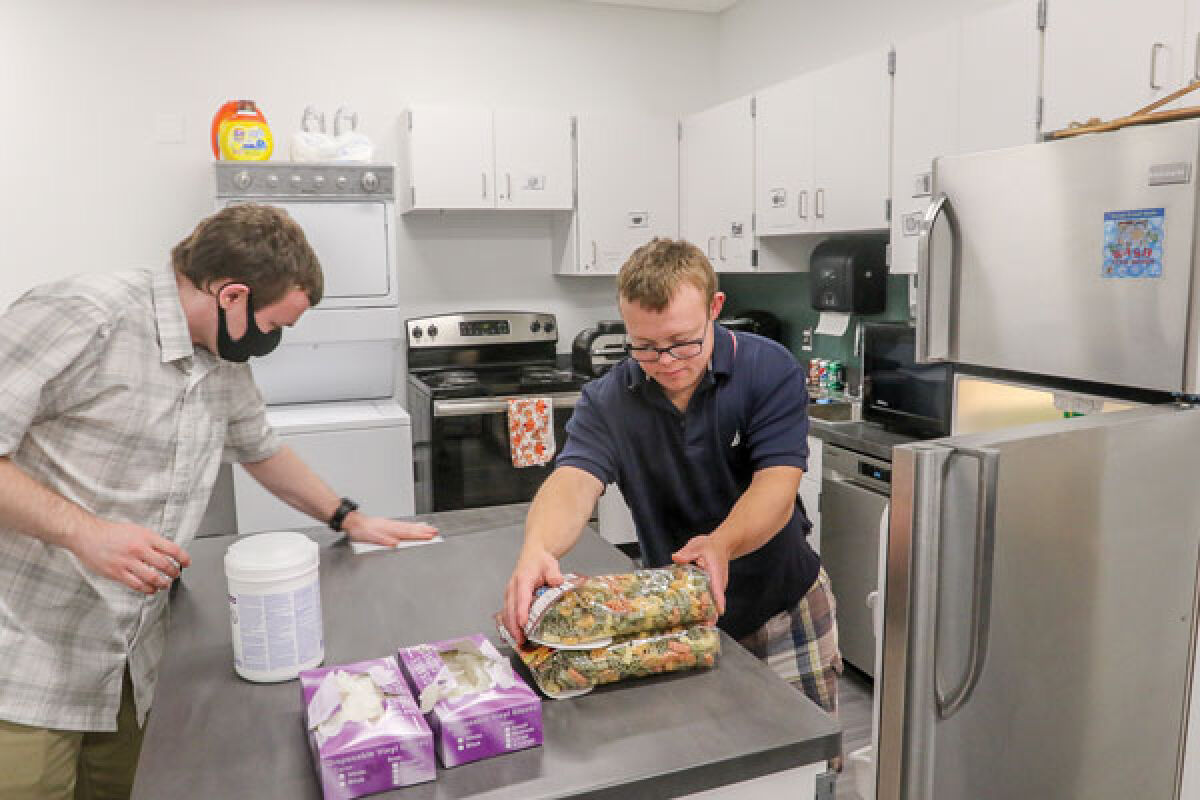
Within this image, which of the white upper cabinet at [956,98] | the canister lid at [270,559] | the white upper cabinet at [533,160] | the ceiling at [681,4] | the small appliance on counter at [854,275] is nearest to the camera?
the canister lid at [270,559]

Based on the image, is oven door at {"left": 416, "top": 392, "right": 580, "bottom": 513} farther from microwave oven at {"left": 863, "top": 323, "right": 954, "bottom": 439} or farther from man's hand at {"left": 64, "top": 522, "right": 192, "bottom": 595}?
man's hand at {"left": 64, "top": 522, "right": 192, "bottom": 595}

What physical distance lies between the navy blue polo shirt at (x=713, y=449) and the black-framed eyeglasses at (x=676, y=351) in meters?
0.10

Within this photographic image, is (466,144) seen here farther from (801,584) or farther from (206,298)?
(801,584)

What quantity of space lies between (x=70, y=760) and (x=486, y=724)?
3.09 ft

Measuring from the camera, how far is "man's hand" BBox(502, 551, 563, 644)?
1.26 metres

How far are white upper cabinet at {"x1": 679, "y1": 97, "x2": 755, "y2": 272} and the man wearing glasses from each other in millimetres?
2400

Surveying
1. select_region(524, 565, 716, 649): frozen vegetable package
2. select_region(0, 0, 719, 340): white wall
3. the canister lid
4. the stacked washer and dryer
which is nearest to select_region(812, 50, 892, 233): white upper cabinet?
select_region(0, 0, 719, 340): white wall

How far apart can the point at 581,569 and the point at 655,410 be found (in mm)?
339

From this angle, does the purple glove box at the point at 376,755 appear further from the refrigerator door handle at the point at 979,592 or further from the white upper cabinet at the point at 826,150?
the white upper cabinet at the point at 826,150

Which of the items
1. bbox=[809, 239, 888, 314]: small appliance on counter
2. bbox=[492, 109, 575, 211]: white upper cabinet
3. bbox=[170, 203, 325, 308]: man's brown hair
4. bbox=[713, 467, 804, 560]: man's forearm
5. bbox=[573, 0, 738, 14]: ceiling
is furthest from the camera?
bbox=[573, 0, 738, 14]: ceiling

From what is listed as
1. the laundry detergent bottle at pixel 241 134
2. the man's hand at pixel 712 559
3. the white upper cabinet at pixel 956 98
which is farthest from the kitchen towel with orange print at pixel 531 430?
the man's hand at pixel 712 559

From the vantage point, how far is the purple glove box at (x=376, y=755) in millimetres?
1004

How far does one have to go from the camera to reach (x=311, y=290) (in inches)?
72.4

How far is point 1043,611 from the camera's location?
1450mm
